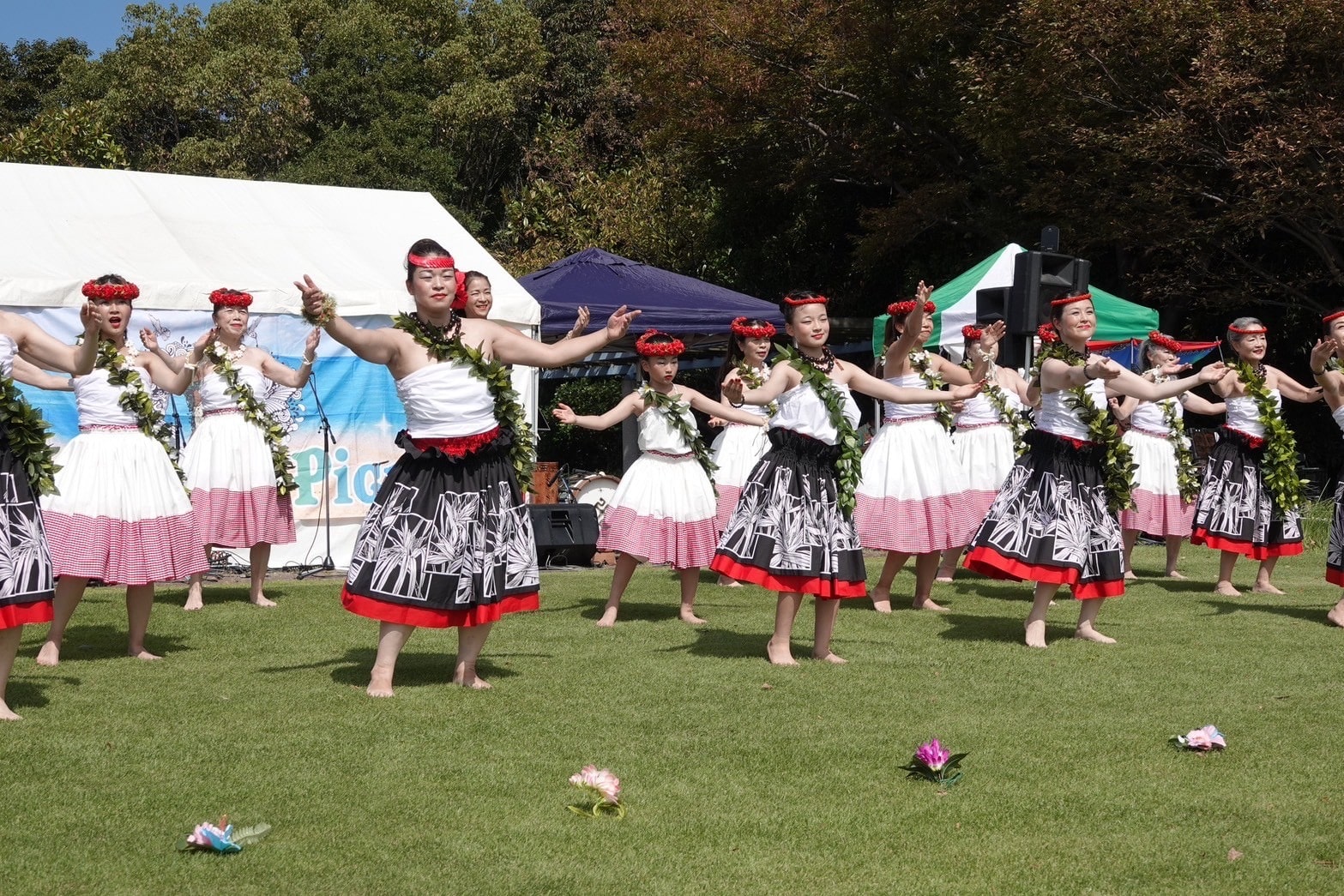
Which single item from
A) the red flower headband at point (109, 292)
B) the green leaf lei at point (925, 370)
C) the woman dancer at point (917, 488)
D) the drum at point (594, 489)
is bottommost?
the drum at point (594, 489)

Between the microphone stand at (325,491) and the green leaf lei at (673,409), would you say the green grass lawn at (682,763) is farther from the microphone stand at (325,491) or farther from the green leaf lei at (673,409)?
the microphone stand at (325,491)

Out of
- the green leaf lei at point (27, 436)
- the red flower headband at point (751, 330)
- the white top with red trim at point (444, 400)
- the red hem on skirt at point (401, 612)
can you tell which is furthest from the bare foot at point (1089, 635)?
the green leaf lei at point (27, 436)

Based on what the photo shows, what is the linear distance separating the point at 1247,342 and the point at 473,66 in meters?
28.2

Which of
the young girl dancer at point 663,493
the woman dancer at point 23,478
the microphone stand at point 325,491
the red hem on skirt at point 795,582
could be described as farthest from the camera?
the microphone stand at point 325,491

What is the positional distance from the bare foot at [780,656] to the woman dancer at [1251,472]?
4578mm

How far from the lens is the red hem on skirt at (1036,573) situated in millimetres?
7809

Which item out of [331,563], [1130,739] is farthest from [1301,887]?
[331,563]

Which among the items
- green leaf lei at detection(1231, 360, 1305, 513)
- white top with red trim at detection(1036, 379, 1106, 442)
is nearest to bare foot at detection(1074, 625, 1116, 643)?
white top with red trim at detection(1036, 379, 1106, 442)

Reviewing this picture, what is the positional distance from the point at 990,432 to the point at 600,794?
22.3 feet

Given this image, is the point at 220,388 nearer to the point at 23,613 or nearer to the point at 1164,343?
the point at 23,613

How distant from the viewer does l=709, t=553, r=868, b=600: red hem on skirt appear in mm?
7117

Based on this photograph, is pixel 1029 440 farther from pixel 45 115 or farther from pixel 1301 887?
pixel 45 115

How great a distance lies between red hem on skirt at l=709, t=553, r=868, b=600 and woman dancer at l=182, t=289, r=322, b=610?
3952 millimetres

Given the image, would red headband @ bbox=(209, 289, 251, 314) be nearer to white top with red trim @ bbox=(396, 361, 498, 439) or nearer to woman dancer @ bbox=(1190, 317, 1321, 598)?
white top with red trim @ bbox=(396, 361, 498, 439)
